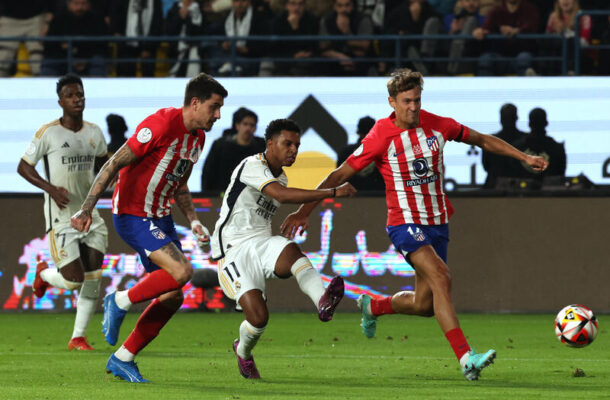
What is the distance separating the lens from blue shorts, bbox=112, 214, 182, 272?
853cm

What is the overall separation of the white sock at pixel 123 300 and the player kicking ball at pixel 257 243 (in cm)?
73

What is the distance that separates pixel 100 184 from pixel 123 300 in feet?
3.69

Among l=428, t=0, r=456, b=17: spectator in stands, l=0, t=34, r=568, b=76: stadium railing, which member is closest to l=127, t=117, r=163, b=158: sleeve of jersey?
l=0, t=34, r=568, b=76: stadium railing

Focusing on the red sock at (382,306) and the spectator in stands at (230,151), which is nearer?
the red sock at (382,306)

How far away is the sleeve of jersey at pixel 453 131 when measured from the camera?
29.0 feet

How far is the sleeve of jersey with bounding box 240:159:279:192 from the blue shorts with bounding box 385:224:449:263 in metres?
1.00

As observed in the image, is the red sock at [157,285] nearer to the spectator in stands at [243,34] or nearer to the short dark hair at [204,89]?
the short dark hair at [204,89]

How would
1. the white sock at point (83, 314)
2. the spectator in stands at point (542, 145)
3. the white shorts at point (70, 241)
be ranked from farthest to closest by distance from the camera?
the spectator in stands at point (542, 145) < the white shorts at point (70, 241) < the white sock at point (83, 314)

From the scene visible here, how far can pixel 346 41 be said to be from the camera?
16.4 metres

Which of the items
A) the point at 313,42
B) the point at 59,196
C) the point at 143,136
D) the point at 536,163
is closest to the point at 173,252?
the point at 143,136

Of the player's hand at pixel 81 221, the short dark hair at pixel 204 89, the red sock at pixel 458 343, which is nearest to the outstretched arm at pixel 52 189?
the short dark hair at pixel 204 89

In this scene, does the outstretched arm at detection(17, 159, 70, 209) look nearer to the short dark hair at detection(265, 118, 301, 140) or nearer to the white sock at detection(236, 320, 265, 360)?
the short dark hair at detection(265, 118, 301, 140)

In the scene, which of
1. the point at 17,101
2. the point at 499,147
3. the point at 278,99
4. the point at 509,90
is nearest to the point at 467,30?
the point at 509,90

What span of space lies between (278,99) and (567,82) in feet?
11.8
